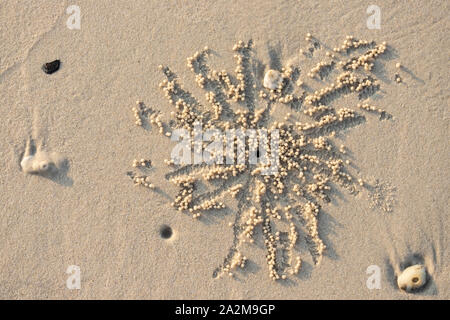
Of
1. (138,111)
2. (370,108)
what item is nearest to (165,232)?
(138,111)

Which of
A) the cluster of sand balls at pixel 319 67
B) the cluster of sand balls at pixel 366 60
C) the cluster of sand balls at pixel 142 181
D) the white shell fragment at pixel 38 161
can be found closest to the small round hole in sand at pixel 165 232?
the cluster of sand balls at pixel 142 181

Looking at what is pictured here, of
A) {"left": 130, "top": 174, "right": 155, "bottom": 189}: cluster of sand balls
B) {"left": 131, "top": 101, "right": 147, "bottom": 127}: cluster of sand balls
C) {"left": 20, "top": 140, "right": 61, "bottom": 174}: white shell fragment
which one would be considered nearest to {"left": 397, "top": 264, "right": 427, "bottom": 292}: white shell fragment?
{"left": 130, "top": 174, "right": 155, "bottom": 189}: cluster of sand balls

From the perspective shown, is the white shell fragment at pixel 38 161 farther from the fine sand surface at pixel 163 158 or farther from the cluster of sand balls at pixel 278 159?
the cluster of sand balls at pixel 278 159

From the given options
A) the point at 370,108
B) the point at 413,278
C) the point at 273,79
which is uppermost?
the point at 273,79

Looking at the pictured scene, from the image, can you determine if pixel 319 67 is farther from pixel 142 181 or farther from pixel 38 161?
pixel 38 161

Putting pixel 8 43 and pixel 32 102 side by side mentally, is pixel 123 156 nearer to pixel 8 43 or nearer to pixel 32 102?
pixel 32 102

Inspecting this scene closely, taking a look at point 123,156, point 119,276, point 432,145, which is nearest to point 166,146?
point 123,156

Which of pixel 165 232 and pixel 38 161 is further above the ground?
pixel 38 161
